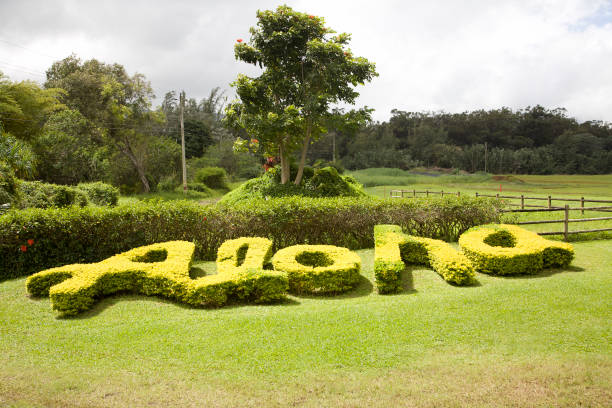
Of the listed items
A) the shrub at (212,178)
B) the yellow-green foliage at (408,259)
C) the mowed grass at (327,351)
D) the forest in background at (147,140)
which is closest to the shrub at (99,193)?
the forest in background at (147,140)

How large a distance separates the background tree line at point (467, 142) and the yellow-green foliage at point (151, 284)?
3643 centimetres

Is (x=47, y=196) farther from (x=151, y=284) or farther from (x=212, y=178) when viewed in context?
(x=212, y=178)

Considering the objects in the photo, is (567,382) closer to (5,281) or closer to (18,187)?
(5,281)

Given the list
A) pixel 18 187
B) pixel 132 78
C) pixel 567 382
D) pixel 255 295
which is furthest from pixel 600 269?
pixel 132 78

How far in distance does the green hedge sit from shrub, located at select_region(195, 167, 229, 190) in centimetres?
2285

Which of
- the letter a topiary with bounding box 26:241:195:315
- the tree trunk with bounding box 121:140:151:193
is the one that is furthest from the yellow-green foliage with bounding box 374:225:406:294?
the tree trunk with bounding box 121:140:151:193

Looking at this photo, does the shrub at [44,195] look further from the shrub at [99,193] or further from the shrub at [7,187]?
the shrub at [99,193]

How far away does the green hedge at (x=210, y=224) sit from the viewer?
7547mm

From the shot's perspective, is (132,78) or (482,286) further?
(132,78)

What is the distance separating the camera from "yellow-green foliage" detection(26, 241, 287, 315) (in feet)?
18.6

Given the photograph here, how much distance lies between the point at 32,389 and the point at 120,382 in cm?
89

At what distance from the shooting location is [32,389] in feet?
12.0

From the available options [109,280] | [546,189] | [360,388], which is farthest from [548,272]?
[546,189]

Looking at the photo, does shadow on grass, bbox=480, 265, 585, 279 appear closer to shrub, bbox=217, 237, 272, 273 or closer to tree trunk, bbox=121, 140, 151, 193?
shrub, bbox=217, 237, 272, 273
